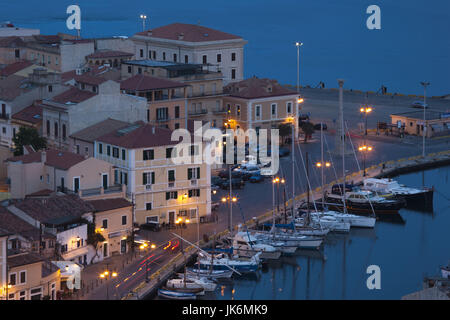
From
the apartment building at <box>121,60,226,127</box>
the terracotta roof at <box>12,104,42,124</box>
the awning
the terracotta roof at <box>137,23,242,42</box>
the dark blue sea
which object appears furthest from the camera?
the dark blue sea

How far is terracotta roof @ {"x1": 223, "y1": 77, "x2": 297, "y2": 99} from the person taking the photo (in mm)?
59375

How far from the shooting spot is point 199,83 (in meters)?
57.9

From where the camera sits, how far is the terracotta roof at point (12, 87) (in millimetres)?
55000

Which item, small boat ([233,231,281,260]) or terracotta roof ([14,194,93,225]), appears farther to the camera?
small boat ([233,231,281,260])

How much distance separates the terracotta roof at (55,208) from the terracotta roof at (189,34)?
98.8ft

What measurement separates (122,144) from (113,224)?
4.72 m

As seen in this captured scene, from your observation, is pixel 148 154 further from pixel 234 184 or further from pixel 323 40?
pixel 323 40

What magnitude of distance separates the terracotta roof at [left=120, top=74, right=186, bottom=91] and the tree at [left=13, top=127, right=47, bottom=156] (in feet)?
17.0

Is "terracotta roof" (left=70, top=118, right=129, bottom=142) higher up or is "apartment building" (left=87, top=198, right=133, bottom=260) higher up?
"terracotta roof" (left=70, top=118, right=129, bottom=142)

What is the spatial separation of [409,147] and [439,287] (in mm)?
27050

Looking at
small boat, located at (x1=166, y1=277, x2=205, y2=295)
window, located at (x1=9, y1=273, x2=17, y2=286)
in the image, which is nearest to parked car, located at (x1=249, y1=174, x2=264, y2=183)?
small boat, located at (x1=166, y1=277, x2=205, y2=295)

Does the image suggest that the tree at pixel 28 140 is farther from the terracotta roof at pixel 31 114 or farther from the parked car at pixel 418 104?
the parked car at pixel 418 104

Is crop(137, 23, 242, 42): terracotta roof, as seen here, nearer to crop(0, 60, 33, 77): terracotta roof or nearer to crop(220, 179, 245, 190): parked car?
crop(0, 60, 33, 77): terracotta roof

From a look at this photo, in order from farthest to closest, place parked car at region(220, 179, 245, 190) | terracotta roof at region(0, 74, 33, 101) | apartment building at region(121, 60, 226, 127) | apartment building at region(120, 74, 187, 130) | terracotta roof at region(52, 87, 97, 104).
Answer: apartment building at region(121, 60, 226, 127) → terracotta roof at region(0, 74, 33, 101) → apartment building at region(120, 74, 187, 130) → terracotta roof at region(52, 87, 97, 104) → parked car at region(220, 179, 245, 190)
